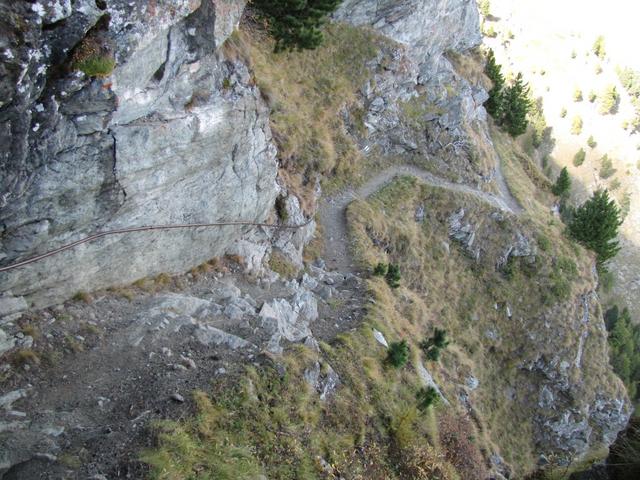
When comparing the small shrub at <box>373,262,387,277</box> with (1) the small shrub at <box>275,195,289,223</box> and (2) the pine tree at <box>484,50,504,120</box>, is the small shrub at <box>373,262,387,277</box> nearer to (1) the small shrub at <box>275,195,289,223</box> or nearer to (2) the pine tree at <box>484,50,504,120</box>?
Answer: (1) the small shrub at <box>275,195,289,223</box>

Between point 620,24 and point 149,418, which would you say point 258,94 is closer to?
point 149,418

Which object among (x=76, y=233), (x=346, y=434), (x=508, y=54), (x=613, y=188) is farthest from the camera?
(x=508, y=54)

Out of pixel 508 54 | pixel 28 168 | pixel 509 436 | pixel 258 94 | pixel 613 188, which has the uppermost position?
pixel 508 54

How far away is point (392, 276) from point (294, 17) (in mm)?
17032

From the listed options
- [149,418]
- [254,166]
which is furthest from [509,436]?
[149,418]

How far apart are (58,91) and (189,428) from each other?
9396 mm

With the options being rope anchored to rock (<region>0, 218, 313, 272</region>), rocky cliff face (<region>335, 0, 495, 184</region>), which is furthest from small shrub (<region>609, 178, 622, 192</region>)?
rope anchored to rock (<region>0, 218, 313, 272</region>)

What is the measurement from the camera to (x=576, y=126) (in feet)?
400

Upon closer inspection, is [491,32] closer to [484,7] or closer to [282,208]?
[484,7]

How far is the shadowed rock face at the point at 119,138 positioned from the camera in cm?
1093

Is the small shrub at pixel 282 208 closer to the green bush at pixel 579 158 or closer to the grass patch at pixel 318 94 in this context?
the grass patch at pixel 318 94

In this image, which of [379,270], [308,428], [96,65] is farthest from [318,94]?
[308,428]

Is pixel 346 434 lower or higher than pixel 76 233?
lower

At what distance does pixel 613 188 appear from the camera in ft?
387
